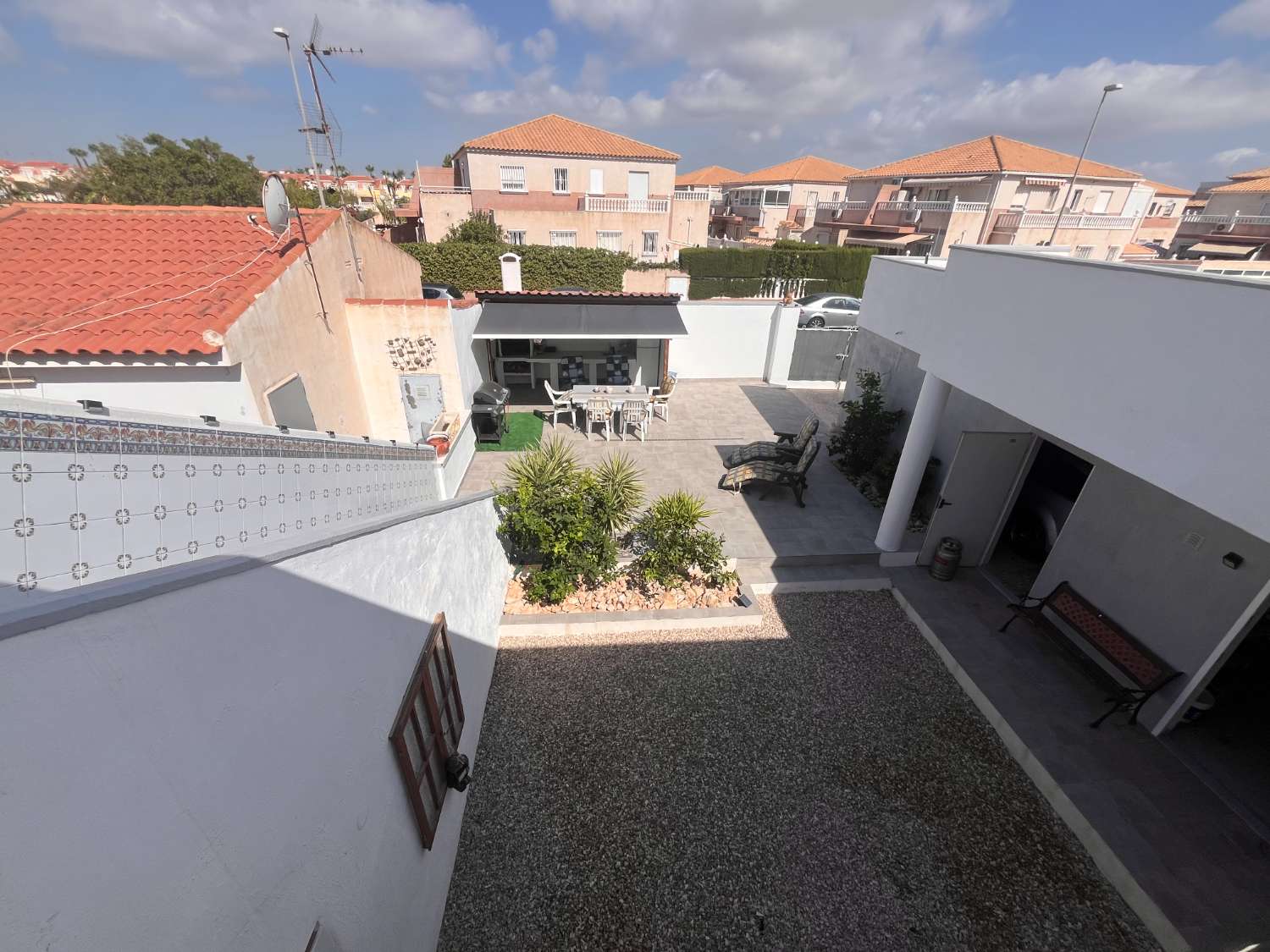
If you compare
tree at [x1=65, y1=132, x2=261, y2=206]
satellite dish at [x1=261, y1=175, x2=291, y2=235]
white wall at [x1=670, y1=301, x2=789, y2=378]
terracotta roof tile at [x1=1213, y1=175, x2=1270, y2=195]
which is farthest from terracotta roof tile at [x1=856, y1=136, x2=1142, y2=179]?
tree at [x1=65, y1=132, x2=261, y2=206]

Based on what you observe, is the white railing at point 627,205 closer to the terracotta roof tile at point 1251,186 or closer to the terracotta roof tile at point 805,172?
the terracotta roof tile at point 805,172

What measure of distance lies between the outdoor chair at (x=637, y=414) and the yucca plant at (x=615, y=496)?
564cm

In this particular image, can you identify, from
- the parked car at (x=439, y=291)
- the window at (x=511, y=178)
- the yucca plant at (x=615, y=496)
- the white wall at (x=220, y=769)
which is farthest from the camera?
the window at (x=511, y=178)

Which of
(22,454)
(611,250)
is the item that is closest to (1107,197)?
(611,250)

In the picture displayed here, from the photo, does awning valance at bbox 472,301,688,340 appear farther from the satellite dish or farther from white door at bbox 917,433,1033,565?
white door at bbox 917,433,1033,565

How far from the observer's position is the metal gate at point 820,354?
19000 mm

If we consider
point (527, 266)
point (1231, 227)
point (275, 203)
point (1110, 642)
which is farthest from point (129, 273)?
point (1231, 227)

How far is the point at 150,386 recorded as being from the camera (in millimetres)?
6902

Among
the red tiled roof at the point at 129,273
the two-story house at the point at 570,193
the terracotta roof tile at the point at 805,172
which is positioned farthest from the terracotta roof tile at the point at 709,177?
the red tiled roof at the point at 129,273

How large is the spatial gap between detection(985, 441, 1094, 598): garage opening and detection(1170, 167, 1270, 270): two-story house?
182 ft

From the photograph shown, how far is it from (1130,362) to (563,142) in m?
36.7

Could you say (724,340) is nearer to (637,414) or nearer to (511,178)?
(637,414)

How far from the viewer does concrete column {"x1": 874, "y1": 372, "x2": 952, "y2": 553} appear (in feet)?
28.0

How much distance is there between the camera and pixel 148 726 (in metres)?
1.95
